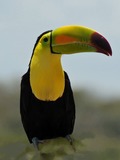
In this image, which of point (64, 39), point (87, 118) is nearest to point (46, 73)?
point (64, 39)

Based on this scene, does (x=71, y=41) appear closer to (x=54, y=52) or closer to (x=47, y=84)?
(x=54, y=52)

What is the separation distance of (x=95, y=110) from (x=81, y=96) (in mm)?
1428

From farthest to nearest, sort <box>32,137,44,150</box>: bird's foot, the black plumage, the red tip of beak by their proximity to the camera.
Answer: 1. the black plumage
2. the red tip of beak
3. <box>32,137,44,150</box>: bird's foot

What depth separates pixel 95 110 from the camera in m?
20.0

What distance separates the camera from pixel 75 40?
19.9 feet

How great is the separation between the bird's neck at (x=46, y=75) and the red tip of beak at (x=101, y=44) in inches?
13.2

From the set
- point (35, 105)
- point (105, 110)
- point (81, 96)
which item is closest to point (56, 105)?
point (35, 105)

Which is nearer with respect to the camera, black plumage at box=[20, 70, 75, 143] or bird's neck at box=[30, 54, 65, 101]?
bird's neck at box=[30, 54, 65, 101]

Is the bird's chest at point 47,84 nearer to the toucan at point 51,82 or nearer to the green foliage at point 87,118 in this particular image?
the toucan at point 51,82

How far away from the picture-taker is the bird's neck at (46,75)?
6.07m

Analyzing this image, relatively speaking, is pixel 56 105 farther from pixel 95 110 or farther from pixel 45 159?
pixel 95 110

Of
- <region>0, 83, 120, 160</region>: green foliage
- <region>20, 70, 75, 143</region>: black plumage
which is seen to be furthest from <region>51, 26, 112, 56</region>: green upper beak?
<region>0, 83, 120, 160</region>: green foliage

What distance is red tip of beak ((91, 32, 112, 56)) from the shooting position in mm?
5922

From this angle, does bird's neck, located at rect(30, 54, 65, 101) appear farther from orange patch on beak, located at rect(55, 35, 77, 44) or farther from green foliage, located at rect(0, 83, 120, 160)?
green foliage, located at rect(0, 83, 120, 160)
